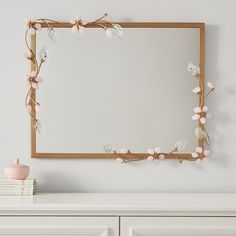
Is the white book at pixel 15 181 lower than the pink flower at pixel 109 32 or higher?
lower

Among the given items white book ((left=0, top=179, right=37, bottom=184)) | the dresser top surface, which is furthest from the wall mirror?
the dresser top surface

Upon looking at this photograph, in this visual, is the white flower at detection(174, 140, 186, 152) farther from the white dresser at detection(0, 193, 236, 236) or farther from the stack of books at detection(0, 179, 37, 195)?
the stack of books at detection(0, 179, 37, 195)

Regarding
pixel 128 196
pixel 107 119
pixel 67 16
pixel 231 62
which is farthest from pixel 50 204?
pixel 231 62

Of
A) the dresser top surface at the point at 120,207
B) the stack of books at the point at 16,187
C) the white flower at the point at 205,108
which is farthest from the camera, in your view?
the white flower at the point at 205,108

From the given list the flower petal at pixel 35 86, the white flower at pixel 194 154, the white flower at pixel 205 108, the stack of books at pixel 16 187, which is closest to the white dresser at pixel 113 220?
the stack of books at pixel 16 187

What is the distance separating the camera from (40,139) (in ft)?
8.79

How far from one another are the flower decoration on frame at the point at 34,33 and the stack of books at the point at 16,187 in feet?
1.02

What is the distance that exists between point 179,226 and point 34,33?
1.24 m

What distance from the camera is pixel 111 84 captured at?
8.83ft

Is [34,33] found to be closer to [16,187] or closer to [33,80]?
[33,80]

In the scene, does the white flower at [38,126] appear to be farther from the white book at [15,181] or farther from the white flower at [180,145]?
the white flower at [180,145]

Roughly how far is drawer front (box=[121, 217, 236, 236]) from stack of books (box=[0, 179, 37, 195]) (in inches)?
21.5

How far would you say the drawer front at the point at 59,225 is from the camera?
219 cm

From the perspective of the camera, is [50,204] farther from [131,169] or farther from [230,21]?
[230,21]
